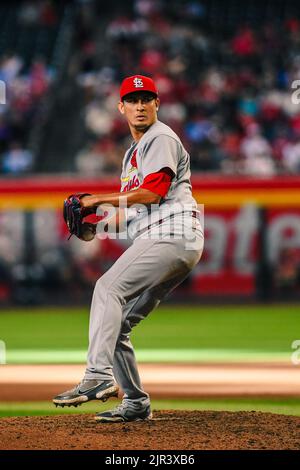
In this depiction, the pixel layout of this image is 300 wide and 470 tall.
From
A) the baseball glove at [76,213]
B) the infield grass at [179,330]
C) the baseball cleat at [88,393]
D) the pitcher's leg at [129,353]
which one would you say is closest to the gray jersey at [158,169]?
the baseball glove at [76,213]

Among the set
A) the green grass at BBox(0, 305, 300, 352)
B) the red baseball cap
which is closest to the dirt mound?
the red baseball cap

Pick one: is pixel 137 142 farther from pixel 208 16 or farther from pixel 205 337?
pixel 208 16

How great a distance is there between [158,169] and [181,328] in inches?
284

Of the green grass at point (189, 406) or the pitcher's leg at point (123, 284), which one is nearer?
the pitcher's leg at point (123, 284)

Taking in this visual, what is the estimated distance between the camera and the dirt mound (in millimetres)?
5086

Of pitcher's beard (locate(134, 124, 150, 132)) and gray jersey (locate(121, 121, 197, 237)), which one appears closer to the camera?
gray jersey (locate(121, 121, 197, 237))

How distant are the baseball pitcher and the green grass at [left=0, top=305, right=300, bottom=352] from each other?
486 cm

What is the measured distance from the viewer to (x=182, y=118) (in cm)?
1606

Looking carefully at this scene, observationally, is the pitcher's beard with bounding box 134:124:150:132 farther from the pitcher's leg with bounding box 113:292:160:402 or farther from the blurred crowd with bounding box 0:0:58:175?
the blurred crowd with bounding box 0:0:58:175

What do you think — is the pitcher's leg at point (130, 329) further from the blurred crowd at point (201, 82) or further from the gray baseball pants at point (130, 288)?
the blurred crowd at point (201, 82)

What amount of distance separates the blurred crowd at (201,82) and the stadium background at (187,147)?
1.2 inches

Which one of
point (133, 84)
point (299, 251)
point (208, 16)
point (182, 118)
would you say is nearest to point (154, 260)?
point (133, 84)

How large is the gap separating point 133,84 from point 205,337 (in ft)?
20.7

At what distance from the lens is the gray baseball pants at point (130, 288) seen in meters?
5.30
